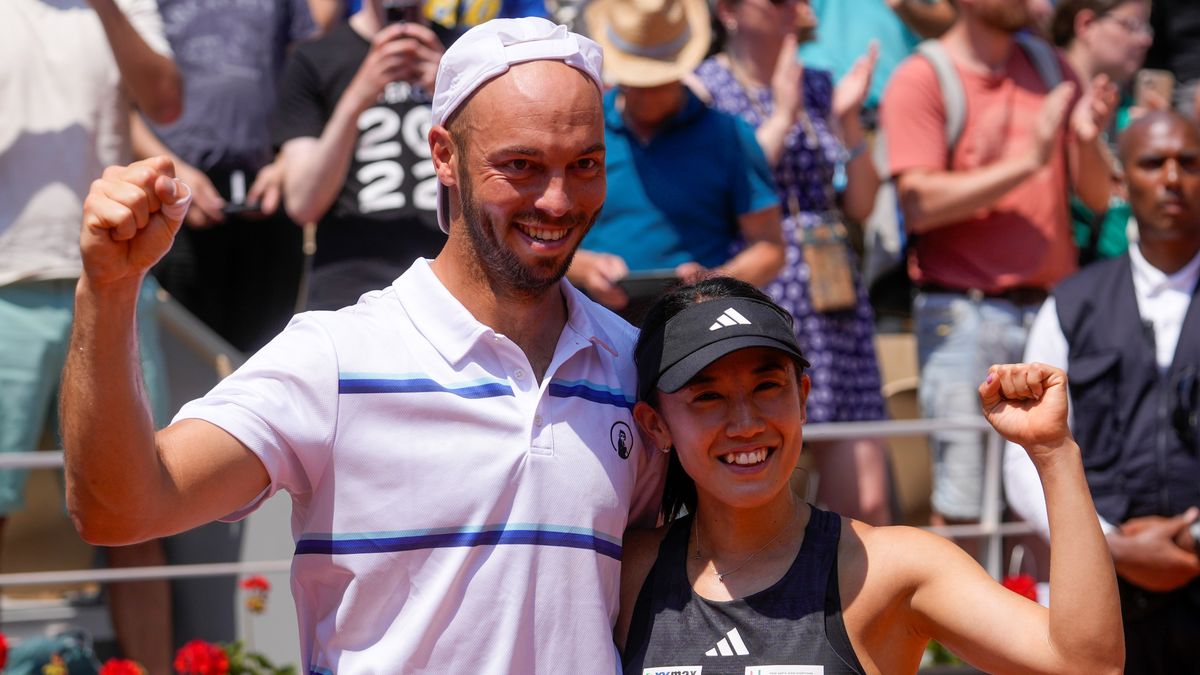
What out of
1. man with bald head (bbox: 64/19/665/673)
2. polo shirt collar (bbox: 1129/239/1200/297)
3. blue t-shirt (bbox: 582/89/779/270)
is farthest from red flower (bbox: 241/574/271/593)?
polo shirt collar (bbox: 1129/239/1200/297)

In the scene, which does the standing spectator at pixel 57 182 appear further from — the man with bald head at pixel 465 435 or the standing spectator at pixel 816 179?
the man with bald head at pixel 465 435

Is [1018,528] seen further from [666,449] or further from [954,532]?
[666,449]

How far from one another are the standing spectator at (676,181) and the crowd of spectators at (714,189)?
1cm

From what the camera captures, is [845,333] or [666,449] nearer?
[666,449]

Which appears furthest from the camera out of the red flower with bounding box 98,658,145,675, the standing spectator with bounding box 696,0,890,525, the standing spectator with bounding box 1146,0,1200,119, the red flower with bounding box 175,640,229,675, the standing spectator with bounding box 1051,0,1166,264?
the standing spectator with bounding box 1146,0,1200,119

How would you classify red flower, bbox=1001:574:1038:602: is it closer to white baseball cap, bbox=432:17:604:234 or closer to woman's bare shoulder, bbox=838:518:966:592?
woman's bare shoulder, bbox=838:518:966:592

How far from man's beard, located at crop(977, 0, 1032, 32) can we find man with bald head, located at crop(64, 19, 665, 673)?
371 centimetres

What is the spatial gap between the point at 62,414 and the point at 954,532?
12.0 feet

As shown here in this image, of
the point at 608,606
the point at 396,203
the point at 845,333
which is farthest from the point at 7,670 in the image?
the point at 845,333

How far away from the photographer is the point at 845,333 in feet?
19.5

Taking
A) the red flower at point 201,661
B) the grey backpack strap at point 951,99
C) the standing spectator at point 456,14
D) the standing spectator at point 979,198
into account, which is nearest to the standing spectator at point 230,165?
the standing spectator at point 456,14

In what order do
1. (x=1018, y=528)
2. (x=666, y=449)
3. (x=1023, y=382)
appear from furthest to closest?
1. (x=1018, y=528)
2. (x=666, y=449)
3. (x=1023, y=382)

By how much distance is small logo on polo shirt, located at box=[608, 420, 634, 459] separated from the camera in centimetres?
322

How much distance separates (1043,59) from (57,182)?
3.85 m
